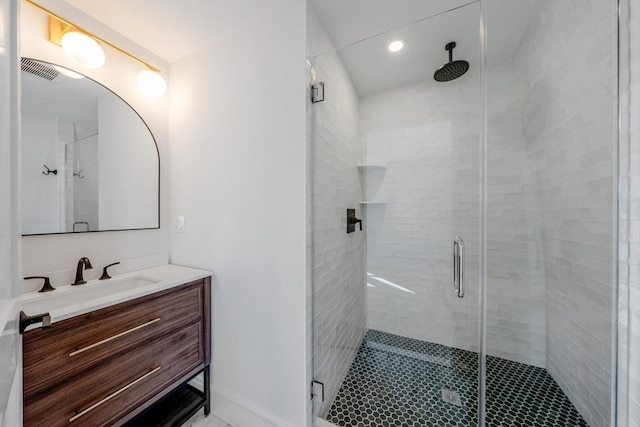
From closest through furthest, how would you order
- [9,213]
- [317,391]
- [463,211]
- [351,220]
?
1. [9,213]
2. [317,391]
3. [463,211]
4. [351,220]

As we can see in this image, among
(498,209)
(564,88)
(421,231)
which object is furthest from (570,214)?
(421,231)

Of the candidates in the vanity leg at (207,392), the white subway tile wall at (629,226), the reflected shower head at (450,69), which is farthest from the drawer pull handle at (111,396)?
the reflected shower head at (450,69)

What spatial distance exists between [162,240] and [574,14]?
2.69 metres

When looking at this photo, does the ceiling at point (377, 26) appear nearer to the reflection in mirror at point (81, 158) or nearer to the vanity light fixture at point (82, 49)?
the vanity light fixture at point (82, 49)

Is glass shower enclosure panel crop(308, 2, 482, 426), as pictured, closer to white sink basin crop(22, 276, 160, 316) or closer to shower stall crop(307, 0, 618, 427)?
shower stall crop(307, 0, 618, 427)

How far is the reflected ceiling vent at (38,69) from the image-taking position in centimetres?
114

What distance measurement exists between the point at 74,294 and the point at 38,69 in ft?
3.88

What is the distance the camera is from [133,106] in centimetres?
156

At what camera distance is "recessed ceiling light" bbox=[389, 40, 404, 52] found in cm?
145

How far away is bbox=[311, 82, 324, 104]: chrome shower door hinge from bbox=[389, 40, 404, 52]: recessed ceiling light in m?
Answer: 0.56

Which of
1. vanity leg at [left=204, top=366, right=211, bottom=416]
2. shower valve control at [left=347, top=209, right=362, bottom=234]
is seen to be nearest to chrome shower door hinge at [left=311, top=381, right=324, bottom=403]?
vanity leg at [left=204, top=366, right=211, bottom=416]

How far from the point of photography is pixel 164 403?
1406 millimetres

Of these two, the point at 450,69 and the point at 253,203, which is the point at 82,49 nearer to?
the point at 253,203

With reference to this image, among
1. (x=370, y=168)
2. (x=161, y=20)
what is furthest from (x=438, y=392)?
(x=161, y=20)
